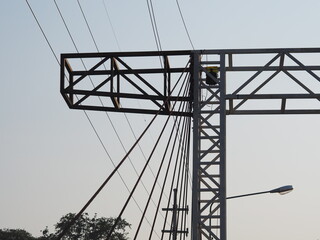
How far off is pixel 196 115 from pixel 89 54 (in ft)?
9.86

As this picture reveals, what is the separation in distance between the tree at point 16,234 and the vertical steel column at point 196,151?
81990 mm

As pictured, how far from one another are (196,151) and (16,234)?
8348 cm

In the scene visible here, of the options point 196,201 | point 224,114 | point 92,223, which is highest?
point 92,223

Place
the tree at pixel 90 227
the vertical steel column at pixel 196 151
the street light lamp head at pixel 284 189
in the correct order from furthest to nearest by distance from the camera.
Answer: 1. the tree at pixel 90 227
2. the street light lamp head at pixel 284 189
3. the vertical steel column at pixel 196 151

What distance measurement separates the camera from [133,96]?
28.4m

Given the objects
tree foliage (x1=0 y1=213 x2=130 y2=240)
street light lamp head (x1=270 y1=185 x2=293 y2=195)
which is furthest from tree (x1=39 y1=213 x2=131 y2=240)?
street light lamp head (x1=270 y1=185 x2=293 y2=195)

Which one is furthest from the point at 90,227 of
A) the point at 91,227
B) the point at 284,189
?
the point at 284,189

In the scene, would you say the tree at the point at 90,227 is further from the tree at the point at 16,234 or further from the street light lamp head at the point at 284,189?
the street light lamp head at the point at 284,189

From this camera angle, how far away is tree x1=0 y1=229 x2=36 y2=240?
356 ft

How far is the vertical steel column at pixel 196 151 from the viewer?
27.1 metres

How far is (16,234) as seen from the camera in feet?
358

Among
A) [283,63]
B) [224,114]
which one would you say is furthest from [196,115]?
[283,63]

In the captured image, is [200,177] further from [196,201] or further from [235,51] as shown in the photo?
[235,51]

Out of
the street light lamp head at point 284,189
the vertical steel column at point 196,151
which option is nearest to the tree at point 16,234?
the street light lamp head at point 284,189
